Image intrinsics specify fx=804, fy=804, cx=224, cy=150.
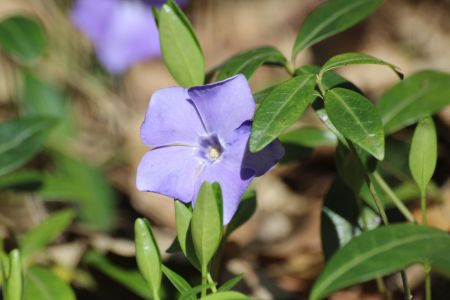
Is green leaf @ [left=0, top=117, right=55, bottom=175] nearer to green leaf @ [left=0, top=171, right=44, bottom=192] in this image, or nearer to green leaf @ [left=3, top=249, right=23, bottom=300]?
green leaf @ [left=0, top=171, right=44, bottom=192]

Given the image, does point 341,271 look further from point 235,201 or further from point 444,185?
point 444,185

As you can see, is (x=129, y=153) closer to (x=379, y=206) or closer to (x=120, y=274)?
(x=120, y=274)

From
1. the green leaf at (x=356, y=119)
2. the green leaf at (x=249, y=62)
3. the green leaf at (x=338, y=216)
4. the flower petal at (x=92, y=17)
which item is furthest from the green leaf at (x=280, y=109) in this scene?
the flower petal at (x=92, y=17)

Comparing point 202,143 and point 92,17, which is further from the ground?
point 92,17

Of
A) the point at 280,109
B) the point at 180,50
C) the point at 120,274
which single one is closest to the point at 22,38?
the point at 120,274

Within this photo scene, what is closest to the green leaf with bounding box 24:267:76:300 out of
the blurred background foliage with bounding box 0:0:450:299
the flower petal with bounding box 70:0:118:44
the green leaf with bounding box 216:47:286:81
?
the blurred background foliage with bounding box 0:0:450:299

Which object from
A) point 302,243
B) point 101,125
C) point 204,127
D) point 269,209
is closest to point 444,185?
point 302,243
